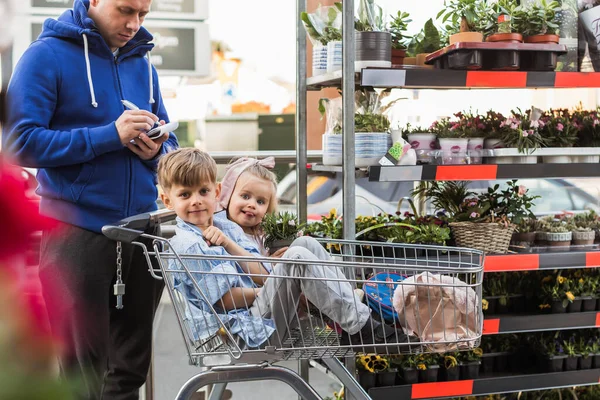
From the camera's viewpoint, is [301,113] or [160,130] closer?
[160,130]

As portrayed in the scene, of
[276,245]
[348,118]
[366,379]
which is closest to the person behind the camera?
[276,245]

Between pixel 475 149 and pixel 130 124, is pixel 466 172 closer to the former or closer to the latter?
pixel 475 149

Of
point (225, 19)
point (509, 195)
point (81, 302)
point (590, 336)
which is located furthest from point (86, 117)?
point (225, 19)

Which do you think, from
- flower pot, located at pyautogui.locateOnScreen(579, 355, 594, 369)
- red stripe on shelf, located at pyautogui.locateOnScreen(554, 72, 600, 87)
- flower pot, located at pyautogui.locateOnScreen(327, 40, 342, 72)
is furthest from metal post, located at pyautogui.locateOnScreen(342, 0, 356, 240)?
flower pot, located at pyautogui.locateOnScreen(579, 355, 594, 369)

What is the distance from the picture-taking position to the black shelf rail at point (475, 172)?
8.38ft

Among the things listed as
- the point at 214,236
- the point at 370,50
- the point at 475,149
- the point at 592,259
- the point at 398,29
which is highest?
the point at 398,29

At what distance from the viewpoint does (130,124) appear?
1990mm

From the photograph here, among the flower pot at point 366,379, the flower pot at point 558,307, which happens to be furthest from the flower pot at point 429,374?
the flower pot at point 558,307

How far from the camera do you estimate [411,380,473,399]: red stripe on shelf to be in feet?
8.77

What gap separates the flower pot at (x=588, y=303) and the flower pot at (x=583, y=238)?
24cm

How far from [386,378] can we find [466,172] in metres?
0.86

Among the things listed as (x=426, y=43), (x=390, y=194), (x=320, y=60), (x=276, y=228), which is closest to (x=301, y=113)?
(x=320, y=60)

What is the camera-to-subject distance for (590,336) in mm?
3027

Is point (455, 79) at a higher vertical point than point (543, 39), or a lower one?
lower
